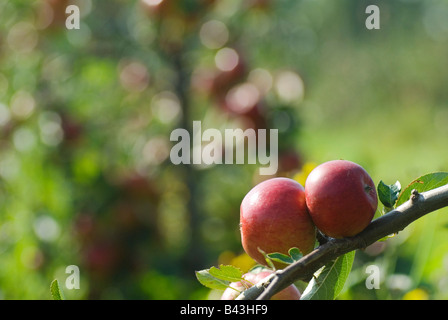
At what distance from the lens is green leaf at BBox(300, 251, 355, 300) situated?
0.42m

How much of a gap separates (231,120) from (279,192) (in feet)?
4.06

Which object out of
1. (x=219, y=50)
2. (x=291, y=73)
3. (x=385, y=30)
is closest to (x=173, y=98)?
(x=219, y=50)

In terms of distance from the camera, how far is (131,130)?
6.28ft

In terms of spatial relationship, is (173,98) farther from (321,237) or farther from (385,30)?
(385,30)

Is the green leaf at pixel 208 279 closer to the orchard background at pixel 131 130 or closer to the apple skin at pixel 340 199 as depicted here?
the apple skin at pixel 340 199

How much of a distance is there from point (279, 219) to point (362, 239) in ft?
0.21

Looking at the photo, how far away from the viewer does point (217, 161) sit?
170 centimetres

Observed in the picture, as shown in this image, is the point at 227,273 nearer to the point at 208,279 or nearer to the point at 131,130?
the point at 208,279

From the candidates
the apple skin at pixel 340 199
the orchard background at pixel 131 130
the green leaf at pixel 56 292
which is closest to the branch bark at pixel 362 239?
the apple skin at pixel 340 199


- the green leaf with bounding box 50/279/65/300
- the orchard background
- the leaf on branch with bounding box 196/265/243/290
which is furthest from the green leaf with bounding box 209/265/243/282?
the orchard background

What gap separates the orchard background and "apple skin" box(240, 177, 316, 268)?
34.2 inches

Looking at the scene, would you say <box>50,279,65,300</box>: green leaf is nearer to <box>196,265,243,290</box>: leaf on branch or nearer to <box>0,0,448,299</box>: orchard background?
<box>196,265,243,290</box>: leaf on branch

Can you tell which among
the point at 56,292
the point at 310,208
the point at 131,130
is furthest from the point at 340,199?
the point at 131,130
